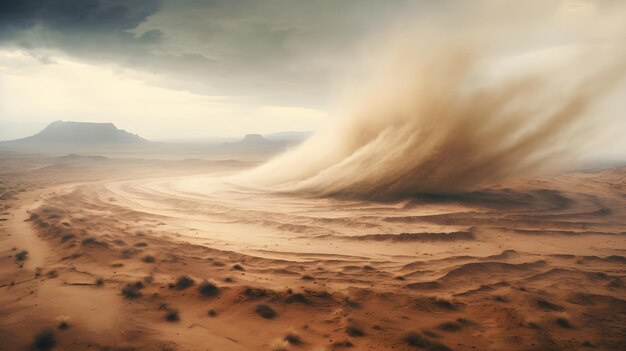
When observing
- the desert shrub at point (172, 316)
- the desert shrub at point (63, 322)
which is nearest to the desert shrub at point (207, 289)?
the desert shrub at point (172, 316)

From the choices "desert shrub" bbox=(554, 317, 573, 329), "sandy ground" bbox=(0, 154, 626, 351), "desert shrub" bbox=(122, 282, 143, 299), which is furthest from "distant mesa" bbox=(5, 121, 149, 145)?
"desert shrub" bbox=(554, 317, 573, 329)

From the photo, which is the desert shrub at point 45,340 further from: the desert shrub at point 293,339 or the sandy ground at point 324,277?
the desert shrub at point 293,339

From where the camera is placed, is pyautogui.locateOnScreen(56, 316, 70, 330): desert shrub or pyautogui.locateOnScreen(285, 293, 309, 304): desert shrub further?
pyautogui.locateOnScreen(285, 293, 309, 304): desert shrub

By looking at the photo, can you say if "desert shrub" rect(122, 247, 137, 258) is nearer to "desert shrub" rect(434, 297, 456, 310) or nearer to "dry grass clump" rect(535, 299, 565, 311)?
"desert shrub" rect(434, 297, 456, 310)

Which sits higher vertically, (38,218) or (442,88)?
(442,88)

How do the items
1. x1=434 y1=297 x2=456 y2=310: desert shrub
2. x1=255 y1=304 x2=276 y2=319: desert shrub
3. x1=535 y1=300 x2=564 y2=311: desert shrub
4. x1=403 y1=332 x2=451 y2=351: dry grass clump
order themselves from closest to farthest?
1. x1=403 y1=332 x2=451 y2=351: dry grass clump
2. x1=255 y1=304 x2=276 y2=319: desert shrub
3. x1=535 y1=300 x2=564 y2=311: desert shrub
4. x1=434 y1=297 x2=456 y2=310: desert shrub

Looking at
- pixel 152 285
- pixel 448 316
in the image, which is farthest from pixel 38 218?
pixel 448 316

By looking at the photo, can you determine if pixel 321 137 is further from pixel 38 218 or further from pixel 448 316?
pixel 448 316
